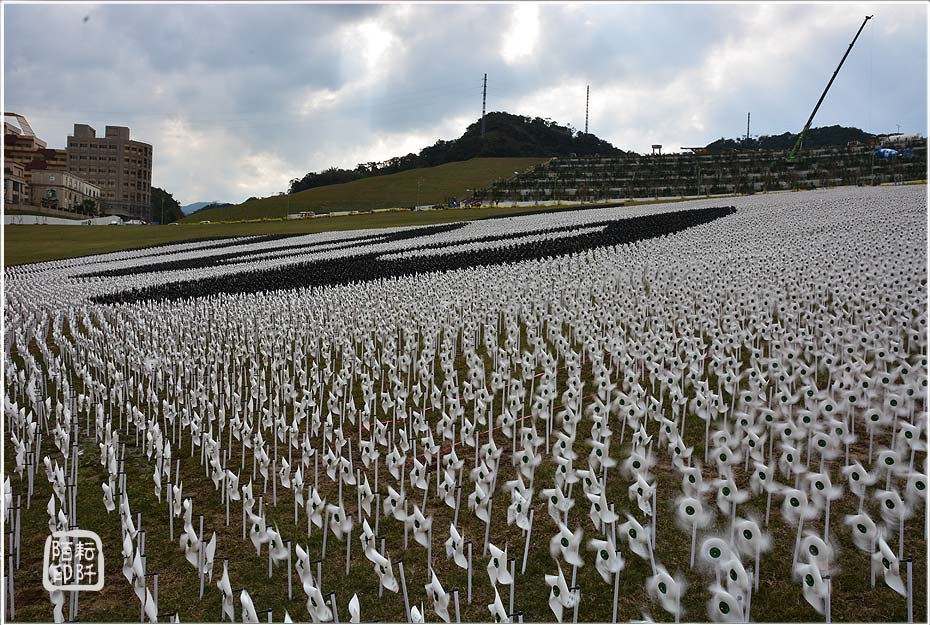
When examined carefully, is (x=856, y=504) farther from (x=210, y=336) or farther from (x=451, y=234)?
(x=451, y=234)

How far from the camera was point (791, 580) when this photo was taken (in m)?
5.07

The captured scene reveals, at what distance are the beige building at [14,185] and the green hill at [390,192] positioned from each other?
28.2m

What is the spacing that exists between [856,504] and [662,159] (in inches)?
4044

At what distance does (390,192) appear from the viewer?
104500 millimetres

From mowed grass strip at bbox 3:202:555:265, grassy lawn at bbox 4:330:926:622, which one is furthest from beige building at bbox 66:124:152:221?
grassy lawn at bbox 4:330:926:622

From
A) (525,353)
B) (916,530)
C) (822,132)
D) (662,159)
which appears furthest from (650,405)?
(822,132)

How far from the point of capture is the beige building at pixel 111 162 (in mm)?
168750

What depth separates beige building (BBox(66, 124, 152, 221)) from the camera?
169 meters

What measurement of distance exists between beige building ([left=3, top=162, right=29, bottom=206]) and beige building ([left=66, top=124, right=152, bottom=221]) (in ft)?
168

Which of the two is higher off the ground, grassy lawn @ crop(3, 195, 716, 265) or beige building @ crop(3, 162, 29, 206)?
beige building @ crop(3, 162, 29, 206)

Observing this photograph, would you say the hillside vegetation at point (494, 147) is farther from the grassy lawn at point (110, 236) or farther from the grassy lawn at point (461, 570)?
the grassy lawn at point (461, 570)

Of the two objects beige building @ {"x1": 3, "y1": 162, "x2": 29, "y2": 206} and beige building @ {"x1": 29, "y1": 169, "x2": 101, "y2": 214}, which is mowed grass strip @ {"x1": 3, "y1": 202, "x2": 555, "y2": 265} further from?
beige building @ {"x1": 29, "y1": 169, "x2": 101, "y2": 214}

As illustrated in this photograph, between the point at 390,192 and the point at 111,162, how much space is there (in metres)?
105

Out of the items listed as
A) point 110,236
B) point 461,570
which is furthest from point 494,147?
point 461,570
